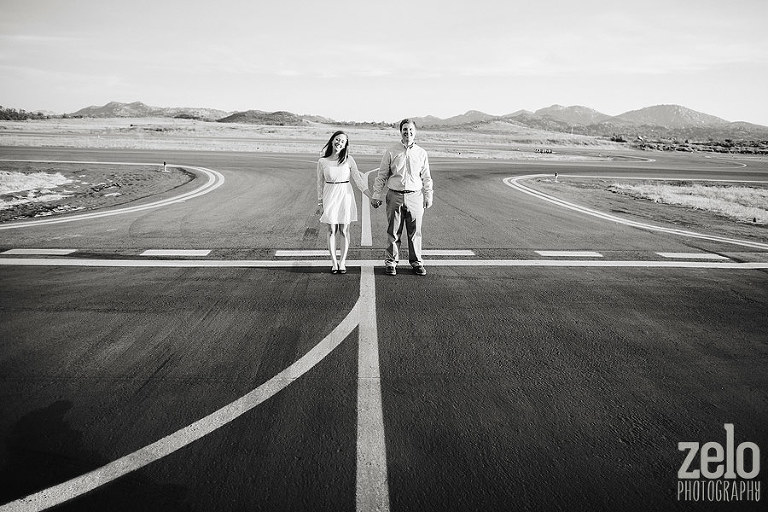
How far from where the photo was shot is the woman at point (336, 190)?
20.1 ft

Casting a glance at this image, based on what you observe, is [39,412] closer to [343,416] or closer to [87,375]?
[87,375]

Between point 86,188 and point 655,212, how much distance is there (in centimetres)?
1653

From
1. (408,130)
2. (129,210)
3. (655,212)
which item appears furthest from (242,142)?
(408,130)

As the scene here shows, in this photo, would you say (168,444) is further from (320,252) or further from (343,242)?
(320,252)

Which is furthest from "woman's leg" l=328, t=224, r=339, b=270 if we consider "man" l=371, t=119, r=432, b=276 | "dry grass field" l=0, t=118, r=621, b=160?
"dry grass field" l=0, t=118, r=621, b=160

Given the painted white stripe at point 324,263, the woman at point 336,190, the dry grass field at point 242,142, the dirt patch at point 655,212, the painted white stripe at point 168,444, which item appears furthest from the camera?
the dry grass field at point 242,142

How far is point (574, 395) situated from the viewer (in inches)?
135

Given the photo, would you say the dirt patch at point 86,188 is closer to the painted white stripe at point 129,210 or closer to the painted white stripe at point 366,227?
the painted white stripe at point 129,210

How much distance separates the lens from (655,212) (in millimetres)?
12078

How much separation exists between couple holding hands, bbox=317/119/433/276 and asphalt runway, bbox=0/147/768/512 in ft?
1.21

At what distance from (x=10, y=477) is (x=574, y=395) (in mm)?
3452
